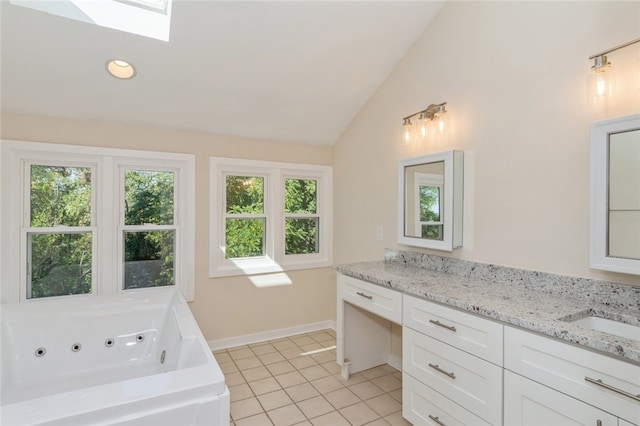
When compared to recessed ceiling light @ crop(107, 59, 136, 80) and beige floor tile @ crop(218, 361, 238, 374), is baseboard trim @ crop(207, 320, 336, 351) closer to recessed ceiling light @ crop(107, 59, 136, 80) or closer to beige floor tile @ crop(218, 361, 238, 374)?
beige floor tile @ crop(218, 361, 238, 374)

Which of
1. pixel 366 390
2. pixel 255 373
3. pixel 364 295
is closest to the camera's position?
pixel 364 295

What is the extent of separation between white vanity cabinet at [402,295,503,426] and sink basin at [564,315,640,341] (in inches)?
14.5

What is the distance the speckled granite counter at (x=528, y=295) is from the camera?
1.21 m

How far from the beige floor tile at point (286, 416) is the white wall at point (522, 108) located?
144 centimetres

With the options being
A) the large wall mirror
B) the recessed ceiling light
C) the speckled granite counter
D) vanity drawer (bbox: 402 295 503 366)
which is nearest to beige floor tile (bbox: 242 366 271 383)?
the speckled granite counter

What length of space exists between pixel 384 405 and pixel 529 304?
1.28 meters

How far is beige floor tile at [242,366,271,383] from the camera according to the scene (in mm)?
2637

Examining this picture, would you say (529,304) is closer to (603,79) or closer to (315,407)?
(603,79)

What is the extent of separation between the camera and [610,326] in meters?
1.41

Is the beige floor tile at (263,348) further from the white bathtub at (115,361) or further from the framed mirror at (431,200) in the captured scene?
the framed mirror at (431,200)

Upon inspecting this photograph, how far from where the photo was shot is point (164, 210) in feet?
10.0

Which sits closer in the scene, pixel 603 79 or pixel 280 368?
pixel 603 79

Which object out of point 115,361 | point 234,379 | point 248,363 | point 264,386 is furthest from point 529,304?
point 115,361

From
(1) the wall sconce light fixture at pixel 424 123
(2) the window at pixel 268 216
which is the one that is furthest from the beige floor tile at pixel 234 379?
(1) the wall sconce light fixture at pixel 424 123
